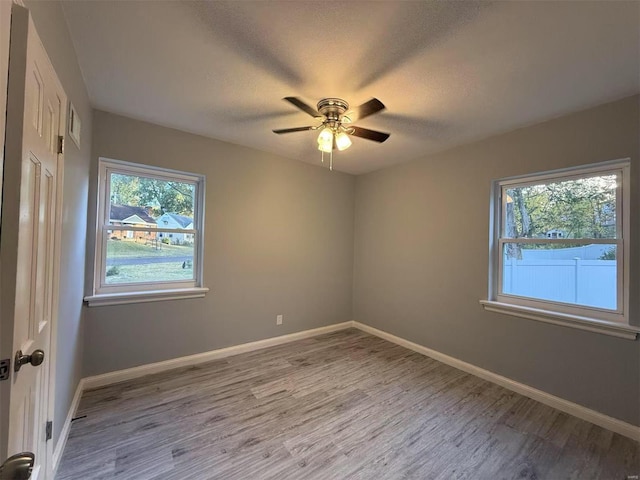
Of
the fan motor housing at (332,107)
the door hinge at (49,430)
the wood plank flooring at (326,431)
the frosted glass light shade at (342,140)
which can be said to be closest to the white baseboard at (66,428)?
the wood plank flooring at (326,431)

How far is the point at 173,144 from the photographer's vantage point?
2820 millimetres

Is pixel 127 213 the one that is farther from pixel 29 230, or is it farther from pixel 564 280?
pixel 564 280

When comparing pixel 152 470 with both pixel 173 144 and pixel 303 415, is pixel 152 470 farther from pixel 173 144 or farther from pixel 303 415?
pixel 173 144

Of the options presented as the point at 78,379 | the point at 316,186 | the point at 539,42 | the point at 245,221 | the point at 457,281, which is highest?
the point at 539,42

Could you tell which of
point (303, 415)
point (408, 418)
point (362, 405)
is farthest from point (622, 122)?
point (303, 415)

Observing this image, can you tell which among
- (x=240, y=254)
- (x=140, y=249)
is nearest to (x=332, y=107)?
(x=240, y=254)

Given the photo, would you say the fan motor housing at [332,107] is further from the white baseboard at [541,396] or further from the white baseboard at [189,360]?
the white baseboard at [541,396]

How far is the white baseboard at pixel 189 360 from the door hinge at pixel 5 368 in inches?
A: 83.3

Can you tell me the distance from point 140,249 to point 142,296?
478mm

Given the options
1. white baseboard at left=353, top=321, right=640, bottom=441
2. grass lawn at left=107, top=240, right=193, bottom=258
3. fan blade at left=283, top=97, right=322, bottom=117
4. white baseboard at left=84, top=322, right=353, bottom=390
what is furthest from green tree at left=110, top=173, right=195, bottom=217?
white baseboard at left=353, top=321, right=640, bottom=441

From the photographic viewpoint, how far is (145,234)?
279 centimetres

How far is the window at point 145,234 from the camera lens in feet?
8.43

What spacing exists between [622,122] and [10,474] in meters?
3.59

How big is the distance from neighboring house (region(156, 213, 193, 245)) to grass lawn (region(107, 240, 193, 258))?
0.07 meters
